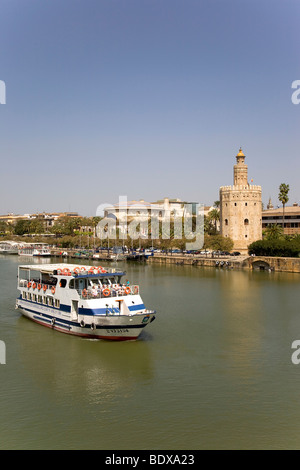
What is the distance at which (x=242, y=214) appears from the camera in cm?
7600

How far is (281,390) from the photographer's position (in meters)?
18.0

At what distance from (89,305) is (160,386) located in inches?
270

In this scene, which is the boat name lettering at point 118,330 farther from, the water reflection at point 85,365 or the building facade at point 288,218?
the building facade at point 288,218

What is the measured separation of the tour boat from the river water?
69 centimetres

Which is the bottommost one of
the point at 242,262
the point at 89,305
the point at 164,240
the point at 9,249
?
the point at 89,305

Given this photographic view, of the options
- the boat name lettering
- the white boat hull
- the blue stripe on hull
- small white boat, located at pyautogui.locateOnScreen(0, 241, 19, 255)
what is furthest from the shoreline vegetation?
the boat name lettering

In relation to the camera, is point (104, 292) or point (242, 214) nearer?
point (104, 292)

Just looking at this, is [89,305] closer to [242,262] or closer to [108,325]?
[108,325]

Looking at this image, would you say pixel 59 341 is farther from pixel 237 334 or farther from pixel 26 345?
pixel 237 334

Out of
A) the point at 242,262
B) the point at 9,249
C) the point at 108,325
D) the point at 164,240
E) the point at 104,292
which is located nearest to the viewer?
the point at 108,325

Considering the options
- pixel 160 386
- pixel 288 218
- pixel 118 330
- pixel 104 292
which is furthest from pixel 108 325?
pixel 288 218

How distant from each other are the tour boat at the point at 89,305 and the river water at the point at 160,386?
2.27 ft

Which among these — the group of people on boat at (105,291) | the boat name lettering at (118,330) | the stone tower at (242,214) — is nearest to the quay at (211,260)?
the stone tower at (242,214)

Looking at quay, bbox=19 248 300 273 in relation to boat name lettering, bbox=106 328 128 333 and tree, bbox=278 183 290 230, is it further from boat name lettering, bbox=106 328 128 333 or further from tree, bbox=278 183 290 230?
boat name lettering, bbox=106 328 128 333
